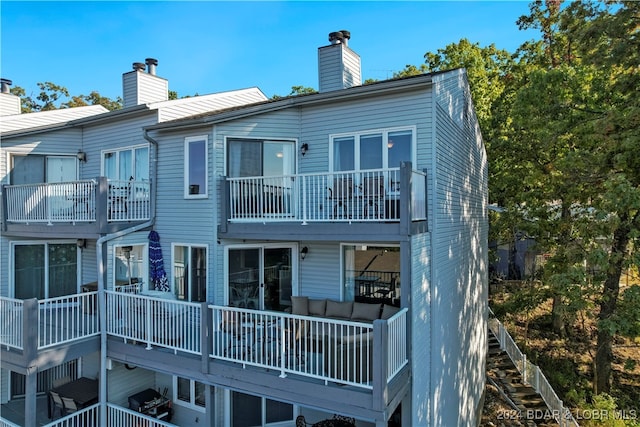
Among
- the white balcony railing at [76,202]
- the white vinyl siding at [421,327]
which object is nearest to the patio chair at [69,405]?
the white balcony railing at [76,202]

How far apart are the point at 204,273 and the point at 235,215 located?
1.95 metres

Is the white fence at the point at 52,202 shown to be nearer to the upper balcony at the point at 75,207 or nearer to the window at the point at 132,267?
the upper balcony at the point at 75,207

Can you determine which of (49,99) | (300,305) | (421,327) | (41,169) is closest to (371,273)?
(421,327)

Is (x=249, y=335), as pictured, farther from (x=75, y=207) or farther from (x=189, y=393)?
(x=75, y=207)

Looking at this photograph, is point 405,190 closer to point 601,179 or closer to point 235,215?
point 235,215

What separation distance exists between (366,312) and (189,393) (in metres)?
5.63

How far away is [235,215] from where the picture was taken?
9.77 metres

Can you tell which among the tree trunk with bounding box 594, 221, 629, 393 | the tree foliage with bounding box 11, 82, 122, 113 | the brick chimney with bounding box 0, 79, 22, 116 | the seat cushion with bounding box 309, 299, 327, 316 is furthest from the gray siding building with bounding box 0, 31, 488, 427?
the tree foliage with bounding box 11, 82, 122, 113

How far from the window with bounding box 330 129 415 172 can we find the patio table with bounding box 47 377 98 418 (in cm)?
873

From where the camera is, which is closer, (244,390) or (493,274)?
(244,390)

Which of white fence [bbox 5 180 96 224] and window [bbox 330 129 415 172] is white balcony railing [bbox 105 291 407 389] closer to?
white fence [bbox 5 180 96 224]

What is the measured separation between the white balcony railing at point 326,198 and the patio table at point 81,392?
599 cm

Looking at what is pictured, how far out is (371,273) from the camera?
998 cm

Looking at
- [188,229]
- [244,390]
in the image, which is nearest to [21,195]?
[188,229]
